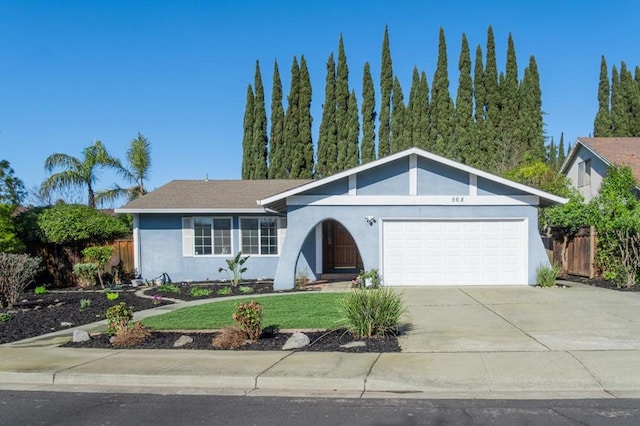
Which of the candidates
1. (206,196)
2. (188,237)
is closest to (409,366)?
(188,237)

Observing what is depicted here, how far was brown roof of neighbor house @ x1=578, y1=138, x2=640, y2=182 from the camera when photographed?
23000mm

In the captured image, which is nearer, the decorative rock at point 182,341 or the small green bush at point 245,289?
the decorative rock at point 182,341

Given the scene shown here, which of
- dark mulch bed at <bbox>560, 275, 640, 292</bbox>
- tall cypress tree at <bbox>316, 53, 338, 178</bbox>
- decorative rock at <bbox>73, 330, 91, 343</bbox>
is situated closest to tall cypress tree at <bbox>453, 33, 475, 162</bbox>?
tall cypress tree at <bbox>316, 53, 338, 178</bbox>

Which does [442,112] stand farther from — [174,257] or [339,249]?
[174,257]

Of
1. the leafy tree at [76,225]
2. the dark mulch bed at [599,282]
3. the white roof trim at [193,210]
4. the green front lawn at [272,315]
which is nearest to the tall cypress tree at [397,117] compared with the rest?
the dark mulch bed at [599,282]

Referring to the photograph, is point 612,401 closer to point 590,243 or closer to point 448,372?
point 448,372

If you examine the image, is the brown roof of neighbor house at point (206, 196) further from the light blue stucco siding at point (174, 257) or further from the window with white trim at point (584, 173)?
the window with white trim at point (584, 173)

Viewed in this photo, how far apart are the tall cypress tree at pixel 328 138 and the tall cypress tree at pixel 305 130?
0.82 m

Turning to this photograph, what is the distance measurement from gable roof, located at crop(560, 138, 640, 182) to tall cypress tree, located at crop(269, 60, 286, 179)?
20640 mm

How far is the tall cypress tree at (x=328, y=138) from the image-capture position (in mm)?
39031

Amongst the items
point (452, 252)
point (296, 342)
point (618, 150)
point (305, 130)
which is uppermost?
point (305, 130)

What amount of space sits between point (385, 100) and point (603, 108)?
2016cm

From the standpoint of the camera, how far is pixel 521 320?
32.9 feet

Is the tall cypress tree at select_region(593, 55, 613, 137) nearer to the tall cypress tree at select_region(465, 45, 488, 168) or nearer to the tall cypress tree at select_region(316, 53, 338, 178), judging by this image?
the tall cypress tree at select_region(465, 45, 488, 168)
